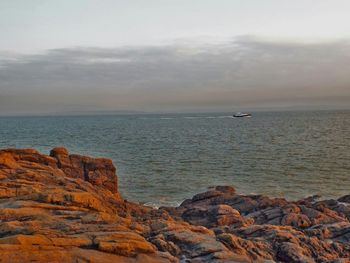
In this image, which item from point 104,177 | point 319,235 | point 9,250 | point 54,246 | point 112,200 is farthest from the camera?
point 104,177

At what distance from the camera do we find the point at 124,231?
61.3 feet

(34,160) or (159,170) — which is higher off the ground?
(34,160)

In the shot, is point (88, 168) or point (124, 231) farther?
point (88, 168)

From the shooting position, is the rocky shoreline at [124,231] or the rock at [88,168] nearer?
the rocky shoreline at [124,231]

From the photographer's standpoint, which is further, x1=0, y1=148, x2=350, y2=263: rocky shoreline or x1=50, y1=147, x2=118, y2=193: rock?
x1=50, y1=147, x2=118, y2=193: rock

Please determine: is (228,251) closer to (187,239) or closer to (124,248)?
(187,239)

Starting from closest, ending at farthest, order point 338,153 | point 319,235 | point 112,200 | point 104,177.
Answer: point 319,235, point 112,200, point 104,177, point 338,153

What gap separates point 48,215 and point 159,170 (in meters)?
47.0

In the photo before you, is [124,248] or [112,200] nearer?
[124,248]

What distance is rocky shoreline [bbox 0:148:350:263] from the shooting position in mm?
16562

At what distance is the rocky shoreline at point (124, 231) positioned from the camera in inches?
652

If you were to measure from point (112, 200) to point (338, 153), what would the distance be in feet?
219

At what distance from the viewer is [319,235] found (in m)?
25.4

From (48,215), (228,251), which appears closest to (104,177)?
(48,215)
